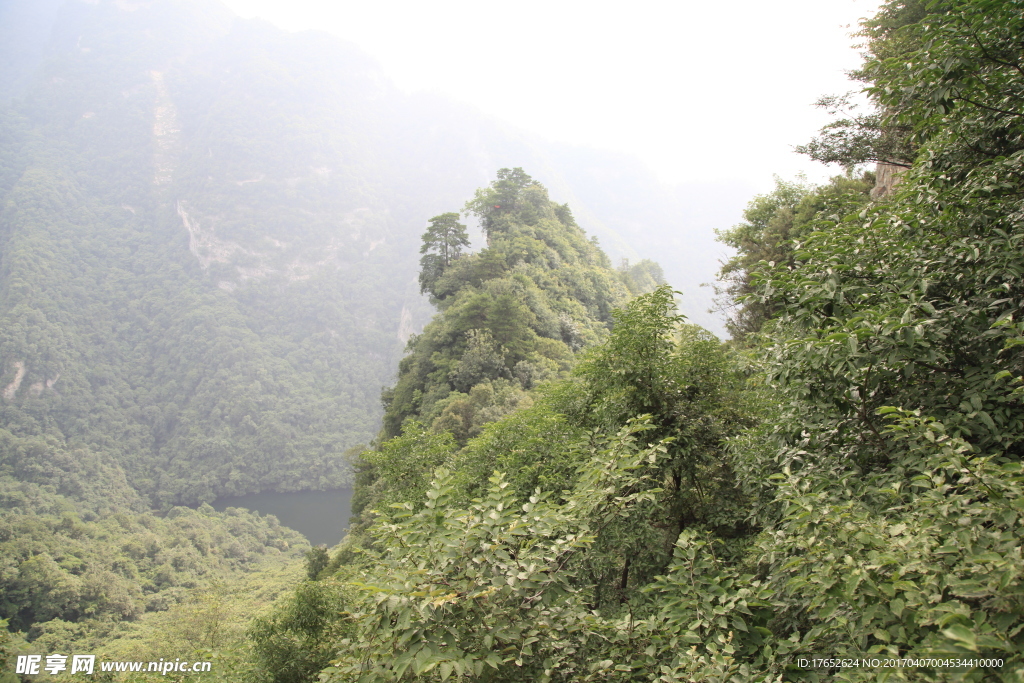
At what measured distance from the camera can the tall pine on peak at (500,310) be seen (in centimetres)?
2689

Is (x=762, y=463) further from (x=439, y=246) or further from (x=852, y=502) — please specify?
(x=439, y=246)

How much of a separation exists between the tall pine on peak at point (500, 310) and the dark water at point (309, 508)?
49.8 meters

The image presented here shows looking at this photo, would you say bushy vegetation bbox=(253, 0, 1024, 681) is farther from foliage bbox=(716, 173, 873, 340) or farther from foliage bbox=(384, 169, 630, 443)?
foliage bbox=(384, 169, 630, 443)

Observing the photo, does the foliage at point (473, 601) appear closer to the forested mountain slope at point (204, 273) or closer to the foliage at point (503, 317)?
the foliage at point (503, 317)

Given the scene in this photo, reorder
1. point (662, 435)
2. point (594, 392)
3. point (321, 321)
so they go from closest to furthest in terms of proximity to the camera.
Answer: point (662, 435) < point (594, 392) < point (321, 321)

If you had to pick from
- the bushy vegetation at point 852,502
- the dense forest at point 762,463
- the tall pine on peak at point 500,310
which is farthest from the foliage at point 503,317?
the bushy vegetation at point 852,502

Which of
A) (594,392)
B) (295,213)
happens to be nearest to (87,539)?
(594,392)

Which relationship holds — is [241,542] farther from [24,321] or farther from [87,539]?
[24,321]

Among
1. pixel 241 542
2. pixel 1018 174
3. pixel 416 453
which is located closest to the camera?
pixel 1018 174

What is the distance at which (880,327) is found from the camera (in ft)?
10.6

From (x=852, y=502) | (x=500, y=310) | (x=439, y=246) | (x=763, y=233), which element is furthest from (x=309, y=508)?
(x=852, y=502)

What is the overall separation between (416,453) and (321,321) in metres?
133

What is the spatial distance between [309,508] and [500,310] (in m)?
69.2

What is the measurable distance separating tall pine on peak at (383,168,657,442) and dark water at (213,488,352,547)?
49.8 metres
